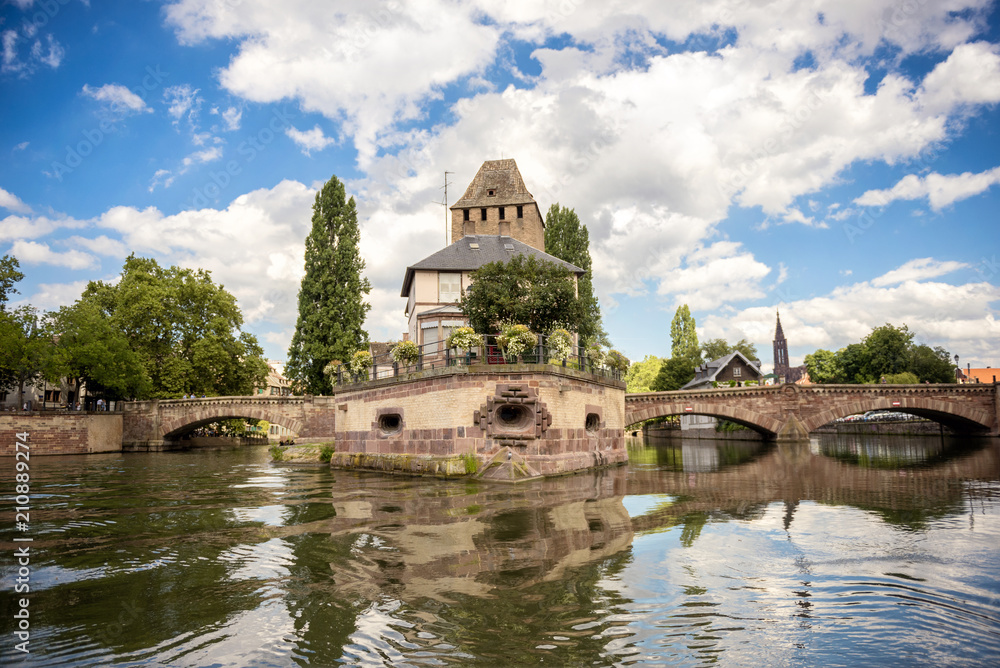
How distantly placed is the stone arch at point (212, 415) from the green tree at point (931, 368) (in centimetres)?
5592

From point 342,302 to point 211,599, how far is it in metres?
36.2

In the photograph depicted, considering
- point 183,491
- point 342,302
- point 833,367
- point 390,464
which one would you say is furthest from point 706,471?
point 833,367

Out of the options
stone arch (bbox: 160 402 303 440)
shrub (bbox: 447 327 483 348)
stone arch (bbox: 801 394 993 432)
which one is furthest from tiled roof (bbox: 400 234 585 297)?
stone arch (bbox: 801 394 993 432)

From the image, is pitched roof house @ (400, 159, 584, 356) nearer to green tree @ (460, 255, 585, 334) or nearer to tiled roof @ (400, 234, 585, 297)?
tiled roof @ (400, 234, 585, 297)

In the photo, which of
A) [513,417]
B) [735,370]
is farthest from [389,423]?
[735,370]

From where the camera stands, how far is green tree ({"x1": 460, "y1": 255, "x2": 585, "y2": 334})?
26156 millimetres

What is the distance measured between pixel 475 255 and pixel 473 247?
1206 millimetres

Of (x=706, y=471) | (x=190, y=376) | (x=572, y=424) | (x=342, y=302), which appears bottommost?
(x=706, y=471)

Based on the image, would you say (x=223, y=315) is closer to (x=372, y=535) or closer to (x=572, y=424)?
(x=572, y=424)

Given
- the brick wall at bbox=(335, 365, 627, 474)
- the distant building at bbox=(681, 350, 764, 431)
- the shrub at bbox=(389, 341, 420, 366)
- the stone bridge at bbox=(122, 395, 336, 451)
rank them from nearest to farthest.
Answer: the brick wall at bbox=(335, 365, 627, 474) < the shrub at bbox=(389, 341, 420, 366) < the stone bridge at bbox=(122, 395, 336, 451) < the distant building at bbox=(681, 350, 764, 431)

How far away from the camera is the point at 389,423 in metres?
22.3

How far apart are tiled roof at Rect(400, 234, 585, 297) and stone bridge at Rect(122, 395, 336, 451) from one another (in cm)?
1103

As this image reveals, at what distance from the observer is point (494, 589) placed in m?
6.21

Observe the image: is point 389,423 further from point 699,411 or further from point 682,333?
point 682,333
